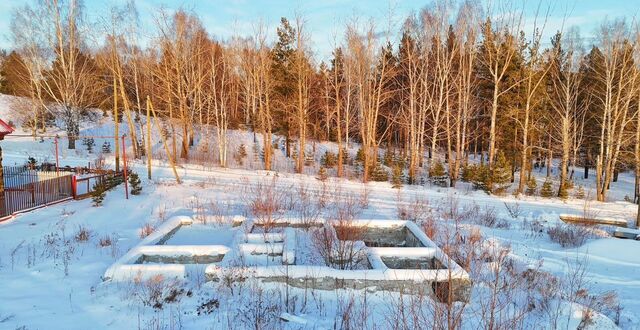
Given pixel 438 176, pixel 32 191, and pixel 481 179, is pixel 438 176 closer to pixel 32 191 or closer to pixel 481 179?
pixel 481 179

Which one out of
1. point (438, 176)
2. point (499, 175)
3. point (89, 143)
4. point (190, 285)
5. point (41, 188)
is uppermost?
point (89, 143)

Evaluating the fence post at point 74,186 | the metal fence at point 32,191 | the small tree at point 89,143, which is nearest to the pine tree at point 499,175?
the fence post at point 74,186

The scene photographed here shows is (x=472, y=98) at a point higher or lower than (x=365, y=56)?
lower

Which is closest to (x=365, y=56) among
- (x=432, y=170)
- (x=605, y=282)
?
(x=432, y=170)

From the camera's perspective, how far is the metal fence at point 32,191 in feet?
34.4

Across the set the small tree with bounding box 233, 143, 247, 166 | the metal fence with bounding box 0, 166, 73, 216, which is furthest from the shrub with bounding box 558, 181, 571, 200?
the metal fence with bounding box 0, 166, 73, 216

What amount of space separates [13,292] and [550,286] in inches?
329

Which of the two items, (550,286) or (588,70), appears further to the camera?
(588,70)

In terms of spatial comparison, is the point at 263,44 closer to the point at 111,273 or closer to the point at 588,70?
the point at 111,273

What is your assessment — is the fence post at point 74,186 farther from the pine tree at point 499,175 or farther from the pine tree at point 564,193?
the pine tree at point 564,193

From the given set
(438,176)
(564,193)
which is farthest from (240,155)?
(564,193)

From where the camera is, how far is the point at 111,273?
18.9 feet

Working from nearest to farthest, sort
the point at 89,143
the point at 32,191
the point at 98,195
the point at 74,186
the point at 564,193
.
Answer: the point at 32,191
the point at 98,195
the point at 74,186
the point at 564,193
the point at 89,143

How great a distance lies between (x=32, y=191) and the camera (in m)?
11.1
